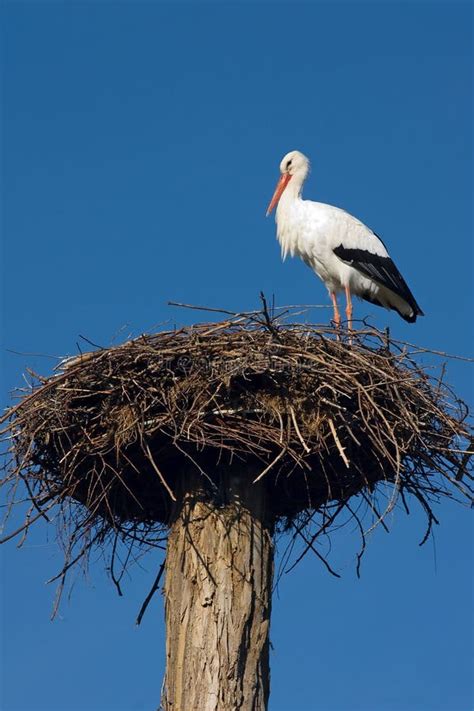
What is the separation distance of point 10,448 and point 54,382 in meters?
0.51

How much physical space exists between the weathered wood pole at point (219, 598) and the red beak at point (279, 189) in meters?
4.93

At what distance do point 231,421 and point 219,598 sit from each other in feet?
3.34

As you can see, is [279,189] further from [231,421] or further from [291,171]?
[231,421]

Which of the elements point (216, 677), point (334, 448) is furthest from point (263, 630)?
point (334, 448)

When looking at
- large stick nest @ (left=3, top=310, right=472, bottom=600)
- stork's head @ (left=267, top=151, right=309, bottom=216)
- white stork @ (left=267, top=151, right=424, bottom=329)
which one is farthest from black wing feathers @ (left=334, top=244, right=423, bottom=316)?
large stick nest @ (left=3, top=310, right=472, bottom=600)

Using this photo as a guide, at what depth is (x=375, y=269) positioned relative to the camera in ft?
35.7

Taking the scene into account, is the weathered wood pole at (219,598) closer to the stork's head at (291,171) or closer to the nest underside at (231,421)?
the nest underside at (231,421)

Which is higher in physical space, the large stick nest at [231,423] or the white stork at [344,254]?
the white stork at [344,254]

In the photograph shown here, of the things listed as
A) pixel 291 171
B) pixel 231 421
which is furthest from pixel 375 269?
pixel 231 421

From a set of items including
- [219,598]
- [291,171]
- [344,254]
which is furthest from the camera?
[291,171]

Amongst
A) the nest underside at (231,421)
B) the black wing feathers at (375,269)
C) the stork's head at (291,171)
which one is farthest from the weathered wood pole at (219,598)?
the stork's head at (291,171)

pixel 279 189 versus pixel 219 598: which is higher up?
pixel 279 189

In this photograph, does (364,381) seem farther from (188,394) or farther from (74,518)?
(74,518)

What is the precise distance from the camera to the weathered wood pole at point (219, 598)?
6.59 m
